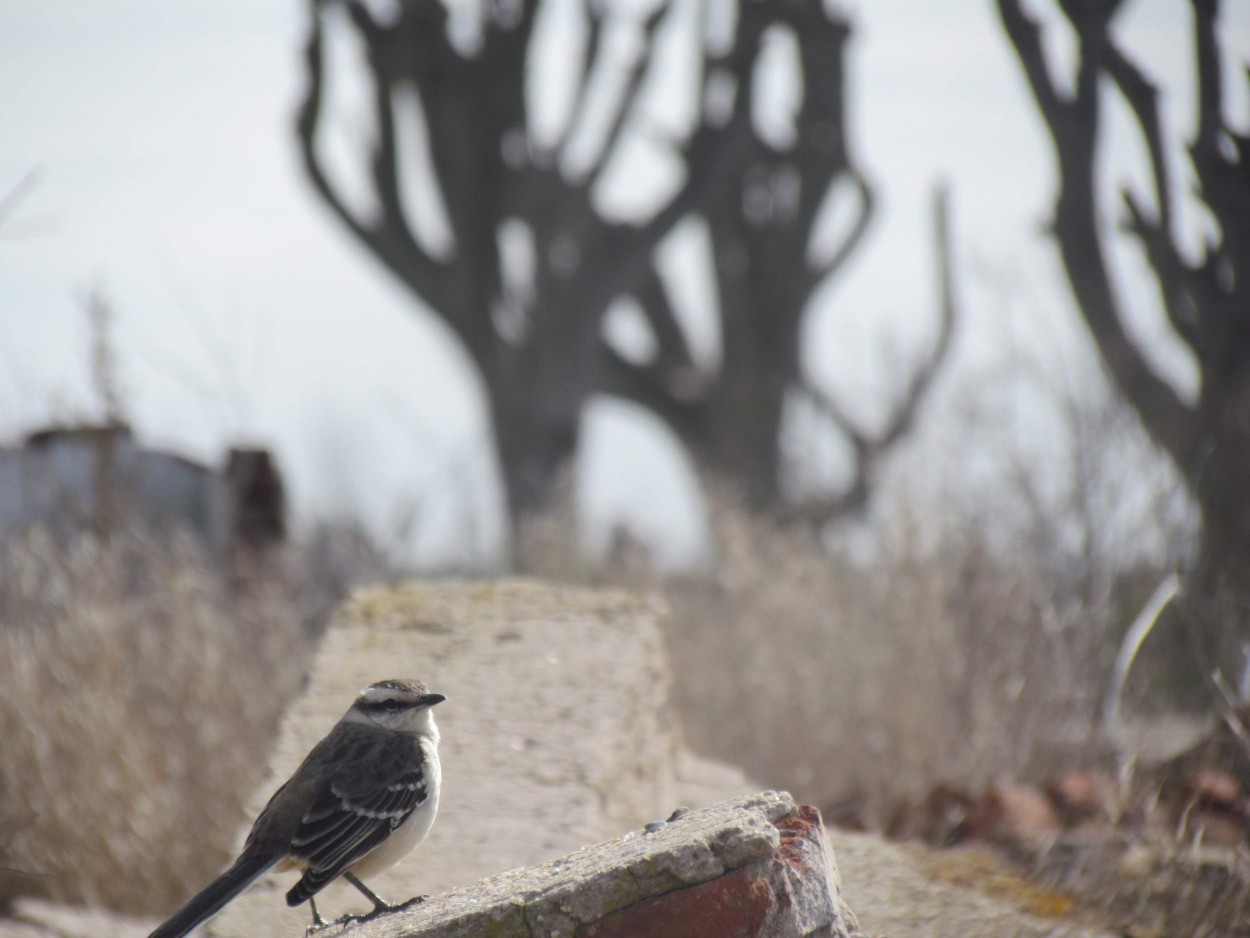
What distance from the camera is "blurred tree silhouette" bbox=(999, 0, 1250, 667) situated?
560cm

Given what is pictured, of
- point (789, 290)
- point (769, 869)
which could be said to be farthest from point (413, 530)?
point (789, 290)

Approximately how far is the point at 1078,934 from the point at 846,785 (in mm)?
2072

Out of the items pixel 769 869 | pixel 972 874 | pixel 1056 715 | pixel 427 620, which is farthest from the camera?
pixel 1056 715

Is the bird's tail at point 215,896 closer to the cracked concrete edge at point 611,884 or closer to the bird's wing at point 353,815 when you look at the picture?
the bird's wing at point 353,815

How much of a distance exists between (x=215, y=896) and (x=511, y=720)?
60.1 inches

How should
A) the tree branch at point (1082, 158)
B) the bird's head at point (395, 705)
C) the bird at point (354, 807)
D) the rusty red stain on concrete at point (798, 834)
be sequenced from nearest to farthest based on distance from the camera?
the rusty red stain on concrete at point (798, 834) < the bird at point (354, 807) < the bird's head at point (395, 705) < the tree branch at point (1082, 158)

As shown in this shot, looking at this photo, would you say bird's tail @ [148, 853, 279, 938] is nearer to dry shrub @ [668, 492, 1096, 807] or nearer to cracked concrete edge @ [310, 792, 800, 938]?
cracked concrete edge @ [310, 792, 800, 938]

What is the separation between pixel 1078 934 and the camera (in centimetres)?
325

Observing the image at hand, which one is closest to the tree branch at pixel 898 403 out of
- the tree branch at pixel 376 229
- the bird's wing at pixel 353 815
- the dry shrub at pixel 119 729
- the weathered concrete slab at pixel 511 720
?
the tree branch at pixel 376 229

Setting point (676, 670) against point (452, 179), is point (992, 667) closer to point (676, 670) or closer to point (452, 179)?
point (676, 670)

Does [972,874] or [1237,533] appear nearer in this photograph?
[972,874]

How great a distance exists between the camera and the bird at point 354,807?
263 centimetres

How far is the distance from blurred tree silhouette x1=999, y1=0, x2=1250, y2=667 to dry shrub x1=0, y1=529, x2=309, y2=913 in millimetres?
3591

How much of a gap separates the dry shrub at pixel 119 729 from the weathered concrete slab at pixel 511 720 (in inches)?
28.6
